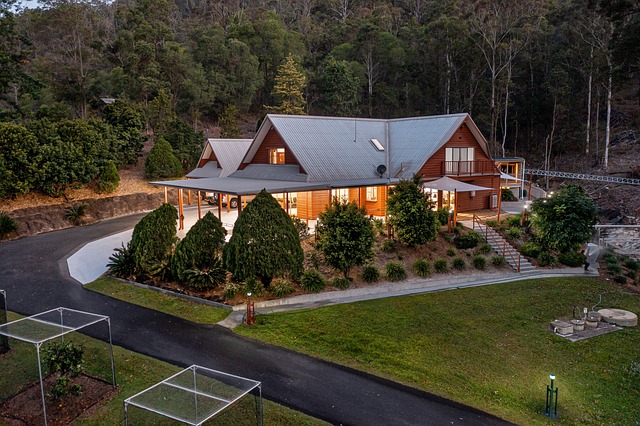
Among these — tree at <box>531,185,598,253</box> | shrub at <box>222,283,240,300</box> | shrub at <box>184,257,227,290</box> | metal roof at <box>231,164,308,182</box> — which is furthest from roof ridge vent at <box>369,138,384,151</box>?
shrub at <box>222,283,240,300</box>

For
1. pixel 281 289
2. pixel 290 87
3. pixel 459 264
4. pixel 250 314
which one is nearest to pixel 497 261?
pixel 459 264

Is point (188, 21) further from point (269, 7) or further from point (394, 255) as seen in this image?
point (394, 255)

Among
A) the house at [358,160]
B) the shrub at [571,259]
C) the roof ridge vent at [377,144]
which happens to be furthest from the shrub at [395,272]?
the roof ridge vent at [377,144]

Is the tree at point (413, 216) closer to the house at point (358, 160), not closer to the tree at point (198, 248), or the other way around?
the house at point (358, 160)

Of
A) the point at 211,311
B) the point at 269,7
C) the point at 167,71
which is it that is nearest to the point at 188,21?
the point at 269,7

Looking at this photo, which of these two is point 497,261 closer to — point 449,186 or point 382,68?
point 449,186

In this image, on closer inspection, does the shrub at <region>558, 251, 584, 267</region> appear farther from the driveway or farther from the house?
the driveway
